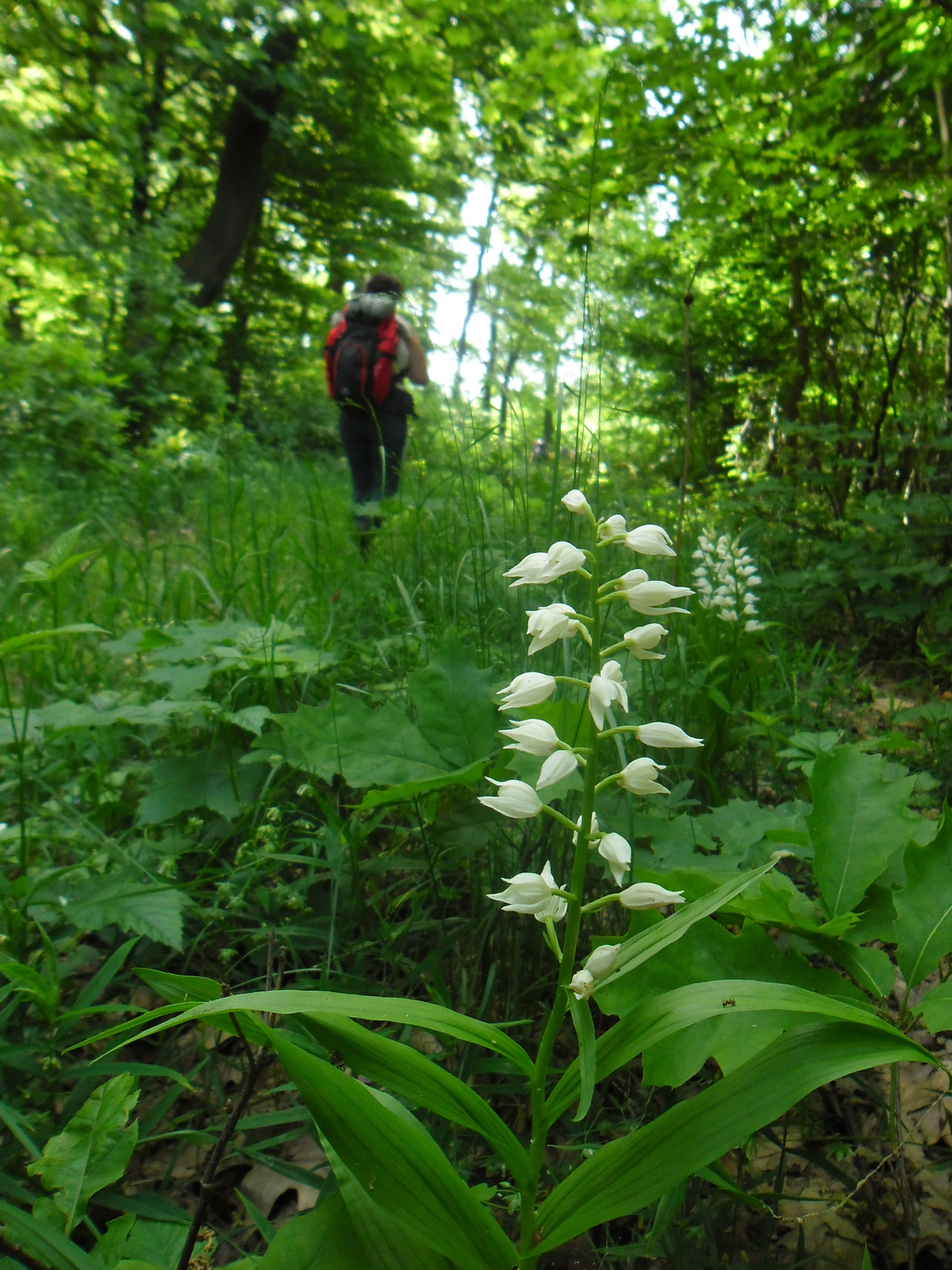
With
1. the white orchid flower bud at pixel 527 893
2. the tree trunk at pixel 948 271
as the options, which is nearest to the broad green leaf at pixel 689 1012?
the white orchid flower bud at pixel 527 893

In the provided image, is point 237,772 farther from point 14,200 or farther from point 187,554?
point 14,200

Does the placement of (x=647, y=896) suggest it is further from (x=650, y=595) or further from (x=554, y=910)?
(x=650, y=595)

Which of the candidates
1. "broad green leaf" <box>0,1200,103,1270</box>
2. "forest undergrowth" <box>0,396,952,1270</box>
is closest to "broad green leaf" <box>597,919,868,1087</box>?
"forest undergrowth" <box>0,396,952,1270</box>

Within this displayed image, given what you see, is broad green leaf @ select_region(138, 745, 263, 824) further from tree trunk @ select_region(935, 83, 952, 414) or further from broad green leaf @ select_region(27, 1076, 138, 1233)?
tree trunk @ select_region(935, 83, 952, 414)

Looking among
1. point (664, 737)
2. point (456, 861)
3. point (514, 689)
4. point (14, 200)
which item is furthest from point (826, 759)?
point (14, 200)

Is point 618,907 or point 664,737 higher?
point 664,737

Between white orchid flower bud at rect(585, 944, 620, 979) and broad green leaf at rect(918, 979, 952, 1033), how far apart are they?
14.3 inches

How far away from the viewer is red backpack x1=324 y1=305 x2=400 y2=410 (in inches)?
185

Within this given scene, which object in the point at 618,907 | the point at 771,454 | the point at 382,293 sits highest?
the point at 382,293

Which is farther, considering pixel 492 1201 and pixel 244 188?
pixel 244 188

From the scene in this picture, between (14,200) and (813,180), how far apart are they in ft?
22.7

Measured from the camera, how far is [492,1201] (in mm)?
1084

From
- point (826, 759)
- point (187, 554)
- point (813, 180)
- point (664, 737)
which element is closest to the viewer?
point (664, 737)

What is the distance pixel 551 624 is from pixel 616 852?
0.24 m
